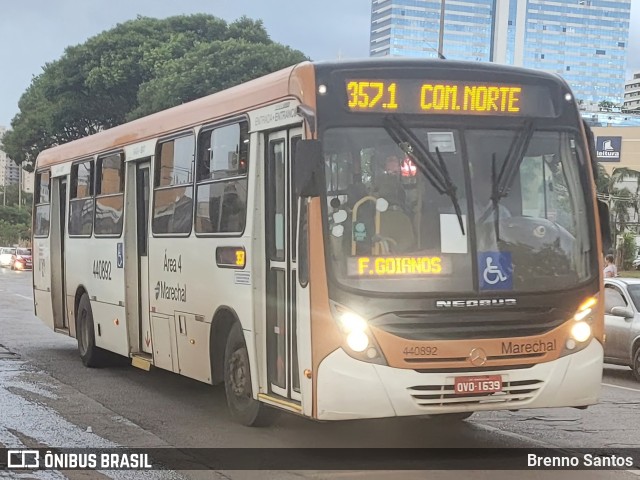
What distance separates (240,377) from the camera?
8859 mm

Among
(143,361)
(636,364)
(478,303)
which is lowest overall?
(636,364)

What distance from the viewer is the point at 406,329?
701 cm

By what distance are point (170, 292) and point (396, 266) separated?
160 inches

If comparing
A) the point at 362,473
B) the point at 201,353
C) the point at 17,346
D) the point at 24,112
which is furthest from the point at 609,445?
the point at 24,112

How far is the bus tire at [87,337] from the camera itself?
524 inches

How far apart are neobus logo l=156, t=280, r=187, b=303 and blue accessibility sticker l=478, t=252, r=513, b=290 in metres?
3.84

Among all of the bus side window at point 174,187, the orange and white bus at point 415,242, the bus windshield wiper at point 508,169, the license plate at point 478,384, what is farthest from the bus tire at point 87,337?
the bus windshield wiper at point 508,169

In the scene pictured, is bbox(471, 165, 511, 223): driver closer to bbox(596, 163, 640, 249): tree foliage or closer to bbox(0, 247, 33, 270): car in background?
bbox(0, 247, 33, 270): car in background

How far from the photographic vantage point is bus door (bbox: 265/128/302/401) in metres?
7.69

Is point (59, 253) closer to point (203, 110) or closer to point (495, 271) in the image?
point (203, 110)

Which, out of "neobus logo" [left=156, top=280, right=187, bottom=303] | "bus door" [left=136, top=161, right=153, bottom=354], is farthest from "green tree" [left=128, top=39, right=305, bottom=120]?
"neobus logo" [left=156, top=280, right=187, bottom=303]

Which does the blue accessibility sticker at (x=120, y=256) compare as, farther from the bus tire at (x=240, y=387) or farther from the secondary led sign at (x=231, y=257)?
the bus tire at (x=240, y=387)

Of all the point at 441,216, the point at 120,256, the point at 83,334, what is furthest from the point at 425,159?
the point at 83,334

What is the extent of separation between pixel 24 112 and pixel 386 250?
58.1 meters
